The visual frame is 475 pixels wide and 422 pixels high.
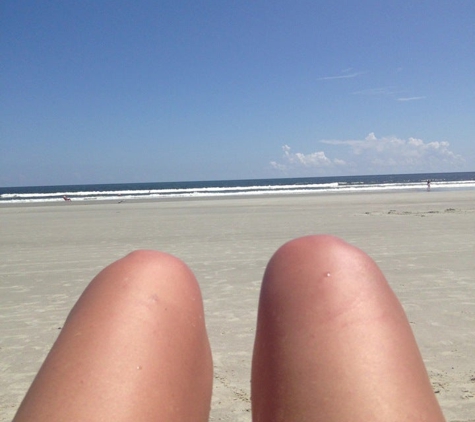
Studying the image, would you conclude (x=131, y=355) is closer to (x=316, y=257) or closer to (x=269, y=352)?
(x=269, y=352)

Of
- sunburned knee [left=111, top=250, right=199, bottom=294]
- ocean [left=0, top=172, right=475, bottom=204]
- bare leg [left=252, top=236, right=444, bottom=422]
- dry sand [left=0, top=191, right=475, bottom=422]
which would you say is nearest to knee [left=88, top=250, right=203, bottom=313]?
sunburned knee [left=111, top=250, right=199, bottom=294]

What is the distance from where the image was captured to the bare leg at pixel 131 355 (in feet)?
2.82

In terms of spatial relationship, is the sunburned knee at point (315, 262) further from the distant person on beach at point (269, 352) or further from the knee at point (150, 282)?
the knee at point (150, 282)

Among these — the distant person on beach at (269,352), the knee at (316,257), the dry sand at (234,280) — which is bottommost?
the dry sand at (234,280)

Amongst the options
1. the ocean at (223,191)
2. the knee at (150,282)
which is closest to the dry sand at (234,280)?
the knee at (150,282)

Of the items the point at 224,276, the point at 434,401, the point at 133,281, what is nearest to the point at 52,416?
the point at 133,281

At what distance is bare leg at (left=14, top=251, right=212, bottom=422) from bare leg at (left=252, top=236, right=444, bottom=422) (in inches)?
6.7

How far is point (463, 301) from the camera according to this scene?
4.76 m

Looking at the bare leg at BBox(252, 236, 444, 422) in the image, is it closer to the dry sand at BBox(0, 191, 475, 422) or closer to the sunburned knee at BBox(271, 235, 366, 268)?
the sunburned knee at BBox(271, 235, 366, 268)

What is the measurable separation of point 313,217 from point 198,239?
5814 millimetres

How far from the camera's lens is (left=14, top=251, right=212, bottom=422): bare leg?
859 millimetres

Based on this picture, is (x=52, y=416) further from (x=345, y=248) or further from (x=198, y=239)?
(x=198, y=239)

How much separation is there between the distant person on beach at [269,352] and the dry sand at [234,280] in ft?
5.91

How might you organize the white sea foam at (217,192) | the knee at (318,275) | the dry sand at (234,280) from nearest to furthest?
the knee at (318,275) < the dry sand at (234,280) < the white sea foam at (217,192)
